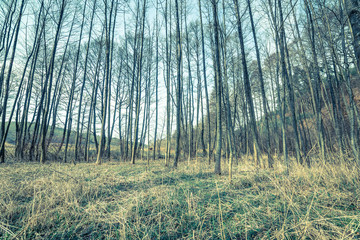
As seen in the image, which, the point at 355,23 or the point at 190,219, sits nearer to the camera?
the point at 190,219

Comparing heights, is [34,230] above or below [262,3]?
below

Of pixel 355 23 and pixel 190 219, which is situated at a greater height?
pixel 355 23

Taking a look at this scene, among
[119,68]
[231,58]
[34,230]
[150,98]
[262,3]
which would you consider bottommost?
[34,230]

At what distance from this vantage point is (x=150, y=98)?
1101cm

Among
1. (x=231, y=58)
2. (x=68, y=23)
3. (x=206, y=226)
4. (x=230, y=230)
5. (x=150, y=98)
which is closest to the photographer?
(x=230, y=230)

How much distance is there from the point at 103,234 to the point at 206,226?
0.96m

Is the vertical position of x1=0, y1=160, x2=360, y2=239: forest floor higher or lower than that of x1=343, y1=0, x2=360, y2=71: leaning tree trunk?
lower

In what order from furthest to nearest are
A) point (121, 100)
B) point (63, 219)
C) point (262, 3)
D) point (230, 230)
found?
point (121, 100) < point (262, 3) < point (63, 219) < point (230, 230)

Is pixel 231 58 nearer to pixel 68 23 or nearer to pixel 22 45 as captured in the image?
pixel 68 23

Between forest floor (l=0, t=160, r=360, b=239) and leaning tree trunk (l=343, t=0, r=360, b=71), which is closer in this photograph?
forest floor (l=0, t=160, r=360, b=239)

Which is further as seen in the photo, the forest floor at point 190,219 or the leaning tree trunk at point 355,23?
the leaning tree trunk at point 355,23

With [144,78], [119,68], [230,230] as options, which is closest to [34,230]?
[230,230]

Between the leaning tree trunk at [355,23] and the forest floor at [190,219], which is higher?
the leaning tree trunk at [355,23]

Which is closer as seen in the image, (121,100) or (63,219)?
(63,219)
